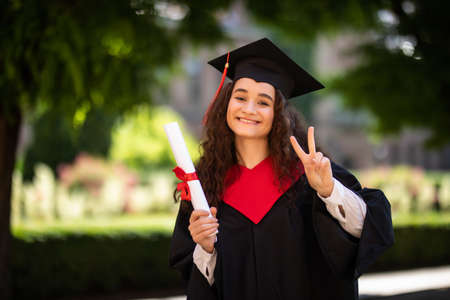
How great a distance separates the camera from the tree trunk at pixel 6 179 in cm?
488

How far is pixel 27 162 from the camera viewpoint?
12789mm

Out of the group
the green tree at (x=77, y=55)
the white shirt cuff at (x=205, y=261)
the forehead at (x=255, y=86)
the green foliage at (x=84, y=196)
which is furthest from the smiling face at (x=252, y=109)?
the green foliage at (x=84, y=196)

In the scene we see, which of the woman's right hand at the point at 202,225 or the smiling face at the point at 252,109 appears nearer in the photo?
the woman's right hand at the point at 202,225

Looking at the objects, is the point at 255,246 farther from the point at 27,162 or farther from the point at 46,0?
the point at 27,162

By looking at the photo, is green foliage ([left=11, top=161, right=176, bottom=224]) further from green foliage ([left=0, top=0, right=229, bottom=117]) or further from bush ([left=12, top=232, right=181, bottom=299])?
green foliage ([left=0, top=0, right=229, bottom=117])

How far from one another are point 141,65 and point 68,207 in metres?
4.19

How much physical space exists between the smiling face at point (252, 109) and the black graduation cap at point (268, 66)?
0.17 feet

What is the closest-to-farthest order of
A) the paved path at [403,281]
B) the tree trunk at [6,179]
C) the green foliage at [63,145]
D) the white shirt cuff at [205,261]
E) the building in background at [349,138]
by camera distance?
1. the white shirt cuff at [205,261]
2. the tree trunk at [6,179]
3. the paved path at [403,281]
4. the green foliage at [63,145]
5. the building in background at [349,138]

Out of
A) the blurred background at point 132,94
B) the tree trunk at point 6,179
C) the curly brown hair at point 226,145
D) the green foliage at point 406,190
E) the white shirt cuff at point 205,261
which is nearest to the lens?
the white shirt cuff at point 205,261

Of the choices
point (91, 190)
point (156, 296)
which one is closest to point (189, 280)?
point (156, 296)

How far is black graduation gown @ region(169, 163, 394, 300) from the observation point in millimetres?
2100

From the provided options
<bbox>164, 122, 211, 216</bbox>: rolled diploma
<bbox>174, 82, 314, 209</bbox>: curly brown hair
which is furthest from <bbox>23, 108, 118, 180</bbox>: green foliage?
<bbox>164, 122, 211, 216</bbox>: rolled diploma

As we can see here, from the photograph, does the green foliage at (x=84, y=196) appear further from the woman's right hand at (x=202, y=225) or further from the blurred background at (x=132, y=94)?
the woman's right hand at (x=202, y=225)

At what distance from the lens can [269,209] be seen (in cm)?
229
